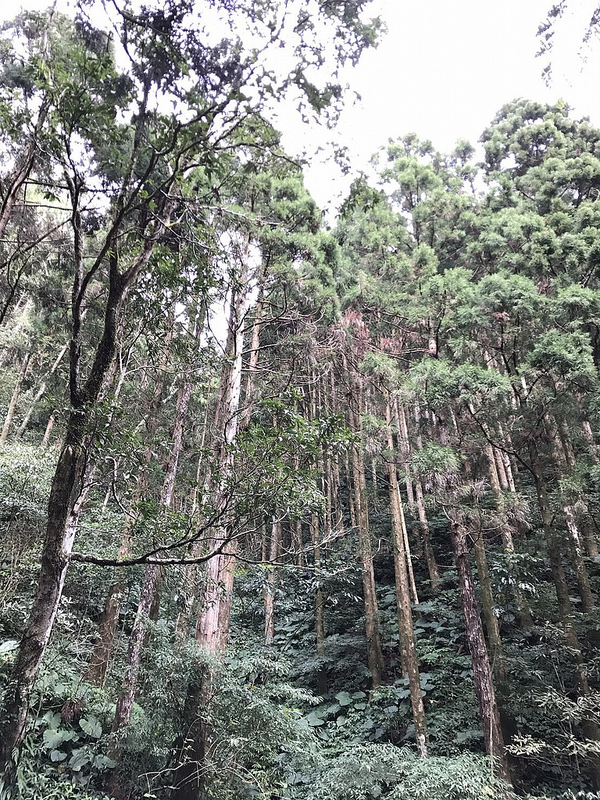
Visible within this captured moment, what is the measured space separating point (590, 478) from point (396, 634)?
222 inches

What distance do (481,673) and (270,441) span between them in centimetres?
531

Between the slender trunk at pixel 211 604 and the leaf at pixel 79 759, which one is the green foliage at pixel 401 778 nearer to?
the slender trunk at pixel 211 604

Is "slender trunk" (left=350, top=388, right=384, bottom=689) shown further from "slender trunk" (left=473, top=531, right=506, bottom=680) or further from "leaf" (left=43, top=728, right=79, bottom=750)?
"leaf" (left=43, top=728, right=79, bottom=750)

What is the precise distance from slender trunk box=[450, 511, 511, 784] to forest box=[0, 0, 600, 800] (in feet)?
0.16

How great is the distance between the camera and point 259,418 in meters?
10.8

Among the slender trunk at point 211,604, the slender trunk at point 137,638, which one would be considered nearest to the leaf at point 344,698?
the slender trunk at point 211,604

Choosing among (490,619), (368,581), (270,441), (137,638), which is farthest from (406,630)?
(270,441)

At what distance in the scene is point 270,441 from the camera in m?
3.02

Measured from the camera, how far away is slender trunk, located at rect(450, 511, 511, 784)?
5.84m

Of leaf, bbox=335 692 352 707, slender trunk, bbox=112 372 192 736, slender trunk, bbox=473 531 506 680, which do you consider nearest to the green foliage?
slender trunk, bbox=473 531 506 680

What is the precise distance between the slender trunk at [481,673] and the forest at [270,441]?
0.16ft

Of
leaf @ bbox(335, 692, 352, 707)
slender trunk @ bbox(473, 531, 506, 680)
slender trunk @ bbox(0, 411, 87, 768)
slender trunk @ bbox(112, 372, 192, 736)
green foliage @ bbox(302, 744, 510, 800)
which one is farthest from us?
leaf @ bbox(335, 692, 352, 707)

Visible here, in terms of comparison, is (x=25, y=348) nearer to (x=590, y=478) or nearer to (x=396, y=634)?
(x=396, y=634)

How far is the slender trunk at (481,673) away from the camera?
19.2 feet
